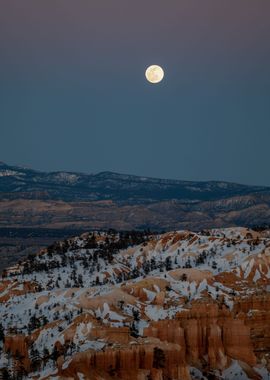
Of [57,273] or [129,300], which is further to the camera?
[57,273]

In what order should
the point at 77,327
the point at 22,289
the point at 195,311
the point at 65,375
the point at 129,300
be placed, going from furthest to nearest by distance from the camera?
the point at 22,289
the point at 129,300
the point at 195,311
the point at 77,327
the point at 65,375

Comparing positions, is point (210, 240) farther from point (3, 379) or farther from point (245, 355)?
point (3, 379)

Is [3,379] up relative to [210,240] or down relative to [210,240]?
down

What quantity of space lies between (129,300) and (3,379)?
41.7 meters

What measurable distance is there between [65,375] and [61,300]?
175ft

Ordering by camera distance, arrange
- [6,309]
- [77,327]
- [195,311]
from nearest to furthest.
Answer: [77,327] → [195,311] → [6,309]

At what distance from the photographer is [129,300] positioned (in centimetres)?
14500

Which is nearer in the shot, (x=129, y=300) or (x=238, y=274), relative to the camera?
(x=129, y=300)

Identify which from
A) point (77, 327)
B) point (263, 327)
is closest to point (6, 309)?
point (77, 327)

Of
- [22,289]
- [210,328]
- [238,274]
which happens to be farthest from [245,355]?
[22,289]

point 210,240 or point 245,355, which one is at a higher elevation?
point 210,240

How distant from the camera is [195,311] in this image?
13238 cm

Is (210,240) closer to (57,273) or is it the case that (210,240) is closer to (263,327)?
(57,273)

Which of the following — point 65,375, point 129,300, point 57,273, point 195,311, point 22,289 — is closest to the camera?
point 65,375
